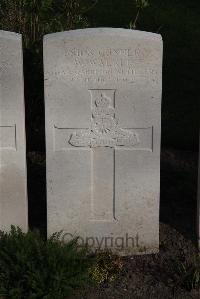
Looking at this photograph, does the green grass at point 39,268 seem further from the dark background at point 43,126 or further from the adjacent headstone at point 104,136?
the dark background at point 43,126

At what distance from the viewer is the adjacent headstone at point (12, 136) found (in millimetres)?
4367

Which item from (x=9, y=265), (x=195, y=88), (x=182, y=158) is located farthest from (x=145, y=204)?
(x=195, y=88)

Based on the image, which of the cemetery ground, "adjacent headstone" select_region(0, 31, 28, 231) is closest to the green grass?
the cemetery ground

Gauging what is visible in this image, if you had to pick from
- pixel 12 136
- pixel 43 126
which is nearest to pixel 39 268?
pixel 12 136

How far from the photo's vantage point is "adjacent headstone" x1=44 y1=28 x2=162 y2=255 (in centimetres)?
→ 436

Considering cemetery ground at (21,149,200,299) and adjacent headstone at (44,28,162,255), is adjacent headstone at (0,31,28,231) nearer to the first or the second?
adjacent headstone at (44,28,162,255)

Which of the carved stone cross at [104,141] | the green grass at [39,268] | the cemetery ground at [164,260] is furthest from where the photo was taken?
the carved stone cross at [104,141]

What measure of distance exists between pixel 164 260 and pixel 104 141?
107 centimetres

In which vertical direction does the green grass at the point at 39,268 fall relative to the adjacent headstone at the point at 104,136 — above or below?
below

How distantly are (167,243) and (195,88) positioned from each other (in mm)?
4323

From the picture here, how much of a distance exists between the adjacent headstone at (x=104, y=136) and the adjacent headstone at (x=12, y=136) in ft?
0.69

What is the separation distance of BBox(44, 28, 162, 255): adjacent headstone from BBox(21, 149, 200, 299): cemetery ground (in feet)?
0.60

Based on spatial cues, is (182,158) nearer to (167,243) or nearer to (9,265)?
(167,243)

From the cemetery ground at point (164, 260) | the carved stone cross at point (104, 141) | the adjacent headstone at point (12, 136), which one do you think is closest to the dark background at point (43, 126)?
the cemetery ground at point (164, 260)
